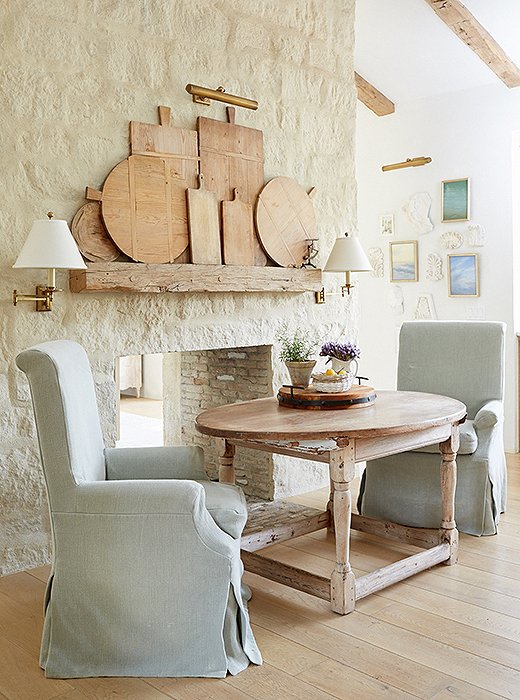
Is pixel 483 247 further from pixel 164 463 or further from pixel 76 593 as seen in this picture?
pixel 76 593

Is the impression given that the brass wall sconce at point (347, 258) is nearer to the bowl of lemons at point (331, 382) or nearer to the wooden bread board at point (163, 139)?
the wooden bread board at point (163, 139)

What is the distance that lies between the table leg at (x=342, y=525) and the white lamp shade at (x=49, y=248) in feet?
4.32

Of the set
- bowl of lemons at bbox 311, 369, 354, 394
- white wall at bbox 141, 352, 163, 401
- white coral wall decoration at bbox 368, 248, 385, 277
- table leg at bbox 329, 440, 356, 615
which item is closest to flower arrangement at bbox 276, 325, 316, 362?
bowl of lemons at bbox 311, 369, 354, 394

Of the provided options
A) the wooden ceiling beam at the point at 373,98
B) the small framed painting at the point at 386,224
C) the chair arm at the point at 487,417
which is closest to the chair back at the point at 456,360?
the chair arm at the point at 487,417

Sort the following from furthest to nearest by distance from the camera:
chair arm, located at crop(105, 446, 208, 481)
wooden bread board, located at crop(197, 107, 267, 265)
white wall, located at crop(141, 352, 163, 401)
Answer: white wall, located at crop(141, 352, 163, 401) < wooden bread board, located at crop(197, 107, 267, 265) < chair arm, located at crop(105, 446, 208, 481)

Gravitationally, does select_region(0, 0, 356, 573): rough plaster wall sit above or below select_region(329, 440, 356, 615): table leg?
above

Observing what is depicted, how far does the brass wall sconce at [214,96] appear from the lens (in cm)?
385

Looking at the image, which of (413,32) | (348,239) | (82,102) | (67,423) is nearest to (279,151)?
(348,239)

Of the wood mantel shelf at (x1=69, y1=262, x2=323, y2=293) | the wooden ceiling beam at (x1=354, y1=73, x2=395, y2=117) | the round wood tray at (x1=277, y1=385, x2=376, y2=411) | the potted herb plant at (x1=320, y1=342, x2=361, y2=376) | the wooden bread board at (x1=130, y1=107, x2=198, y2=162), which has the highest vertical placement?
the wooden ceiling beam at (x1=354, y1=73, x2=395, y2=117)

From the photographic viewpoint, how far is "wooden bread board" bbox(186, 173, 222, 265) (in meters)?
3.85

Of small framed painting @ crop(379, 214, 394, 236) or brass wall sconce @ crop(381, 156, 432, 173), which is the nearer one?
brass wall sconce @ crop(381, 156, 432, 173)

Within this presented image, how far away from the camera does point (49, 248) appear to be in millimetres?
3092

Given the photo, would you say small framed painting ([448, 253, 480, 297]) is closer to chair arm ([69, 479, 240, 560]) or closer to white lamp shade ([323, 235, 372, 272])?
white lamp shade ([323, 235, 372, 272])

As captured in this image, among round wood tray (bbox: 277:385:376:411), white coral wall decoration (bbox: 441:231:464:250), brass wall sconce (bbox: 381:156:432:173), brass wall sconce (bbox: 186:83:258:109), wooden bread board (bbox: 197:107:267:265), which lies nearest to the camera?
round wood tray (bbox: 277:385:376:411)
